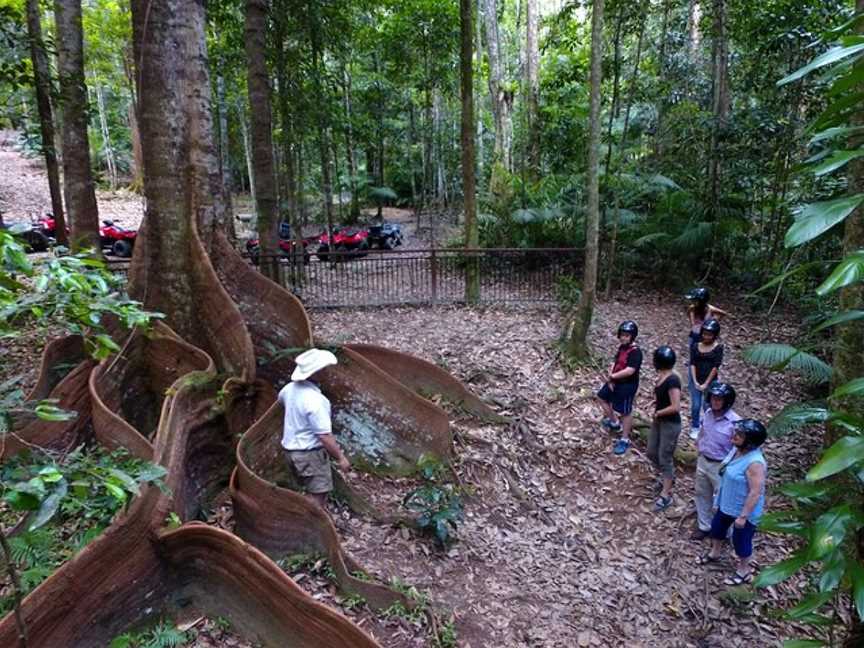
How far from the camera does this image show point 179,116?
17.1 feet

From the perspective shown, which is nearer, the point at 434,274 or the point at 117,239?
the point at 434,274

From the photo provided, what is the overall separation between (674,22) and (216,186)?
46.8ft

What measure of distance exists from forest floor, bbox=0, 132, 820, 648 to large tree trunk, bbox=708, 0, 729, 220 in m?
4.18

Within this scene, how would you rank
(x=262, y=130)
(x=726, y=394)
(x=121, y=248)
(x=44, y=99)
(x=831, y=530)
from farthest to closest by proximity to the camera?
(x=121, y=248) < (x=262, y=130) < (x=44, y=99) < (x=726, y=394) < (x=831, y=530)

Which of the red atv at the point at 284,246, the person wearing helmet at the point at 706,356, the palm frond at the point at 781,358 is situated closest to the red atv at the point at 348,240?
the red atv at the point at 284,246

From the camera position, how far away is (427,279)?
1139cm

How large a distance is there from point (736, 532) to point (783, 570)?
4.15 metres

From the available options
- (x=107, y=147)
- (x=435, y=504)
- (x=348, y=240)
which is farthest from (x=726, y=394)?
(x=107, y=147)

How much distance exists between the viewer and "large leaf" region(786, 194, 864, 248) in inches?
48.2

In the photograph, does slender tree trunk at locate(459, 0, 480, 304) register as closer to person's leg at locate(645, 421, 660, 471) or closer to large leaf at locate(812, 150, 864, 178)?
person's leg at locate(645, 421, 660, 471)

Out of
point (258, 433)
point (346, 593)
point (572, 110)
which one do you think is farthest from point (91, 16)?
point (346, 593)

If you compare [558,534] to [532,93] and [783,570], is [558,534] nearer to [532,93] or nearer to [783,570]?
[783,570]

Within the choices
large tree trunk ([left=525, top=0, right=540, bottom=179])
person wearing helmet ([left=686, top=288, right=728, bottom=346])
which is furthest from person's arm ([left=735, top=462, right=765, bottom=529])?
large tree trunk ([left=525, top=0, right=540, bottom=179])

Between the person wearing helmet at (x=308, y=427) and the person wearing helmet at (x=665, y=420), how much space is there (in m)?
3.46
